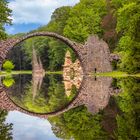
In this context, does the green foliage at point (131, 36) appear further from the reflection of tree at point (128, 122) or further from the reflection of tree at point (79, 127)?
the reflection of tree at point (79, 127)

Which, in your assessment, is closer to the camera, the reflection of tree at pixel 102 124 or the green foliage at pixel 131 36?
the reflection of tree at pixel 102 124

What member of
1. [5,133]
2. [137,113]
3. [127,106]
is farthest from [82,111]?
[5,133]

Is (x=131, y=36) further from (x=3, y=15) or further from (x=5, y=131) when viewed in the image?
(x=5, y=131)

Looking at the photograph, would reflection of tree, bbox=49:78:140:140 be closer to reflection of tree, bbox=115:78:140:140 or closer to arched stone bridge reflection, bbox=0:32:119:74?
reflection of tree, bbox=115:78:140:140

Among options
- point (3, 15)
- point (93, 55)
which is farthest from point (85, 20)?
point (3, 15)

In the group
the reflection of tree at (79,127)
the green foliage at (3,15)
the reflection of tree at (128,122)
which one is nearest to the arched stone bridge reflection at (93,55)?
the green foliage at (3,15)

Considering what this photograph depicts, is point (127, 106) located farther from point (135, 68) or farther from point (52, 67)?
point (52, 67)

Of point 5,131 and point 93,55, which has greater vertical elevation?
point 93,55

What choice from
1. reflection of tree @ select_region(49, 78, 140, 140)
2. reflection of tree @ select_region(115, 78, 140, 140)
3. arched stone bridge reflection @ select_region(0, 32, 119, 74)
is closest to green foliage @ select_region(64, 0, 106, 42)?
arched stone bridge reflection @ select_region(0, 32, 119, 74)

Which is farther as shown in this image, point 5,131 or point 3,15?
point 3,15

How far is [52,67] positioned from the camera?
96.9m

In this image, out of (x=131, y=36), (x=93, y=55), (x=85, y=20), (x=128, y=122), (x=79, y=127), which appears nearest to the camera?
(x=79, y=127)

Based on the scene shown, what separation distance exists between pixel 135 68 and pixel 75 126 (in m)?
32.1

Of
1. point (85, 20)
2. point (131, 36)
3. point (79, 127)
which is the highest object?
point (85, 20)
